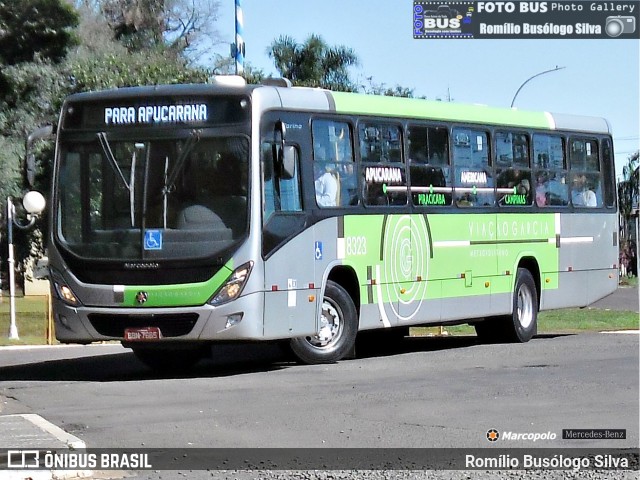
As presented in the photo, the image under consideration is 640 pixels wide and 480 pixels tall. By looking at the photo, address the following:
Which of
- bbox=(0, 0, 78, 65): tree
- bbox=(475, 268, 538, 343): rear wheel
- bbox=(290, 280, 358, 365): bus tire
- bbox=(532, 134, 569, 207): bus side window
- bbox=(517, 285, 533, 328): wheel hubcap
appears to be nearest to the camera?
bbox=(290, 280, 358, 365): bus tire

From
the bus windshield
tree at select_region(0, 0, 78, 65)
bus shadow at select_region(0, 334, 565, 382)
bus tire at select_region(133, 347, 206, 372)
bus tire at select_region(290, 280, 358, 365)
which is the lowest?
bus shadow at select_region(0, 334, 565, 382)

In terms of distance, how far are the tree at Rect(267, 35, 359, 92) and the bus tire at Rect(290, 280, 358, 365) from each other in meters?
40.2

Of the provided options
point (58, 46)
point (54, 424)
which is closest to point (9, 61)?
A: point (58, 46)

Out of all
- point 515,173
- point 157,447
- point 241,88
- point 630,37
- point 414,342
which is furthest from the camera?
point 414,342

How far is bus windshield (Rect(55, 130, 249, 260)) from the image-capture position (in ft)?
51.7

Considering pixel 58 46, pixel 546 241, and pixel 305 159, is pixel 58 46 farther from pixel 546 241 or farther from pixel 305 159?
pixel 305 159

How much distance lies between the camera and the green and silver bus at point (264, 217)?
619 inches

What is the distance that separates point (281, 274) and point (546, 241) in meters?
7.14

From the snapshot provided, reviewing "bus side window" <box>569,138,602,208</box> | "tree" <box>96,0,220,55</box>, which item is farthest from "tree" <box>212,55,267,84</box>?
"bus side window" <box>569,138,602,208</box>

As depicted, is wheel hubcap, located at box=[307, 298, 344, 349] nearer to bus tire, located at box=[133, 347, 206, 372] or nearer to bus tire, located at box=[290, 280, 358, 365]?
bus tire, located at box=[290, 280, 358, 365]

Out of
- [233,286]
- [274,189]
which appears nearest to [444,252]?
[274,189]

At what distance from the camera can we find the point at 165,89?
16.4 metres

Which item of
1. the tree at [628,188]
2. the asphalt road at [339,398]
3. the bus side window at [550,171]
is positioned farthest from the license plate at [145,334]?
the tree at [628,188]

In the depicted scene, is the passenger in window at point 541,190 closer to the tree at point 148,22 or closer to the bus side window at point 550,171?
the bus side window at point 550,171
